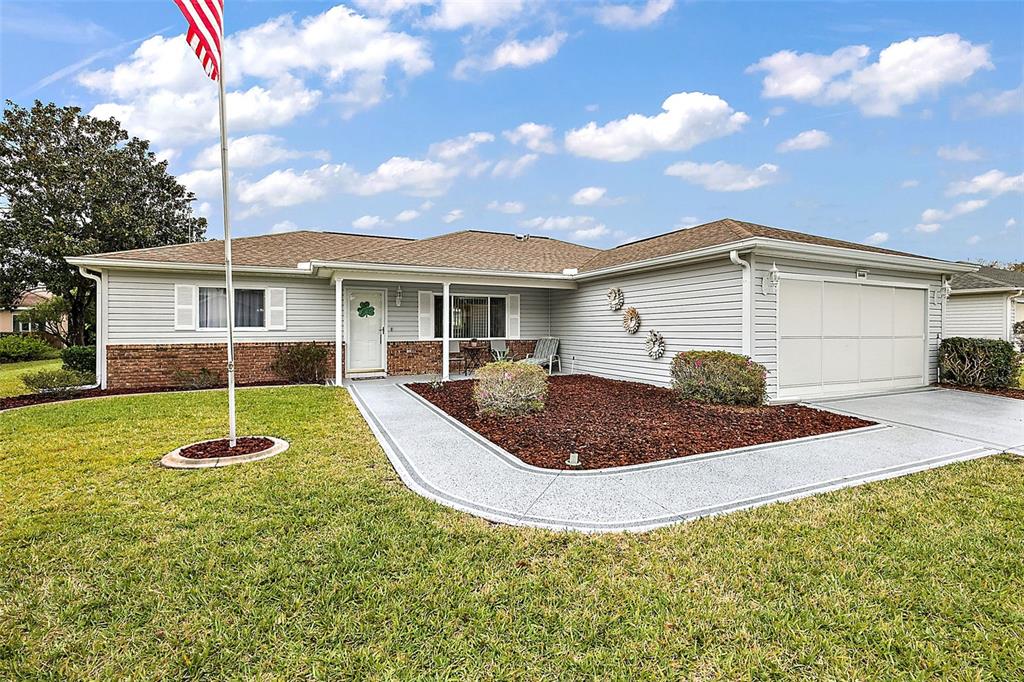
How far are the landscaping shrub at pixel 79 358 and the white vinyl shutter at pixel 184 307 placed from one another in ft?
8.65

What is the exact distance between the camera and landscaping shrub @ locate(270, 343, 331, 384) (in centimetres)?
1115

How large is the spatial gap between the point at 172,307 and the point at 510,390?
855 centimetres

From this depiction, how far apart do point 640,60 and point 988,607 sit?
43.1ft

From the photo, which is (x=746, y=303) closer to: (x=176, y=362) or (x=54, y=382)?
(x=176, y=362)

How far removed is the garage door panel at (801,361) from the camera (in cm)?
852

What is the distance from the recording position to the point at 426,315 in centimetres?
1288

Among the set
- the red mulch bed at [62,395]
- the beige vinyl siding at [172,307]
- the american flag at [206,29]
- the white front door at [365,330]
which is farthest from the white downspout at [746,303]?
the red mulch bed at [62,395]

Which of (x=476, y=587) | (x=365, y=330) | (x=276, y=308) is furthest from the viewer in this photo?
(x=365, y=330)

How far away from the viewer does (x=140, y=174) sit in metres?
20.1

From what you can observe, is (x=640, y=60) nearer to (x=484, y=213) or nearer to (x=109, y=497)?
(x=484, y=213)

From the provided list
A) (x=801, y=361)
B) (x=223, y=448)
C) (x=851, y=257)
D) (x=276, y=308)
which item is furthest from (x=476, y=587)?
(x=276, y=308)

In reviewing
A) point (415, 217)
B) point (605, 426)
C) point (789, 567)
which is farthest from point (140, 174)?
point (789, 567)

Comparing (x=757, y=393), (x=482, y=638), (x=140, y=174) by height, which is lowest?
(x=482, y=638)

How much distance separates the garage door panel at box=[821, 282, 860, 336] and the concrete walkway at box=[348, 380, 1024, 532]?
7.84 ft
